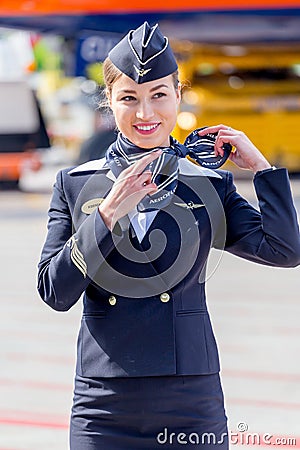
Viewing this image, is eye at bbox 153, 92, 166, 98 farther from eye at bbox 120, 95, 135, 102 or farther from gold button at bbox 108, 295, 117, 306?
gold button at bbox 108, 295, 117, 306

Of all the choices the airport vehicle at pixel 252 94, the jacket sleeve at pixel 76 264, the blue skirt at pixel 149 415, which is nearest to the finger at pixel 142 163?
the jacket sleeve at pixel 76 264

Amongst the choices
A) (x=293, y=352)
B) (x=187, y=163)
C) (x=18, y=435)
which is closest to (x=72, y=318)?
(x=293, y=352)

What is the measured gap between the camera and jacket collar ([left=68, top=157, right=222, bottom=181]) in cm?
255

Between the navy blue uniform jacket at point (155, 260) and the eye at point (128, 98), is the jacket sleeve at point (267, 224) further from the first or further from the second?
the eye at point (128, 98)

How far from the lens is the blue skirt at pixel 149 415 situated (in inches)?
95.8

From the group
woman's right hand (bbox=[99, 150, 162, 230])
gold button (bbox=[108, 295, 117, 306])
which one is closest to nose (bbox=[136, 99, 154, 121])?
woman's right hand (bbox=[99, 150, 162, 230])

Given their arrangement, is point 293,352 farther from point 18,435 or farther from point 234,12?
point 234,12

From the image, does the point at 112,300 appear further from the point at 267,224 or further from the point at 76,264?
the point at 267,224

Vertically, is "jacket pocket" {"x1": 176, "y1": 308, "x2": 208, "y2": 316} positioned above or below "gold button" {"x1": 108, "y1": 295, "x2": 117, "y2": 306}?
below

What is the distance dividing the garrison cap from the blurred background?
235cm

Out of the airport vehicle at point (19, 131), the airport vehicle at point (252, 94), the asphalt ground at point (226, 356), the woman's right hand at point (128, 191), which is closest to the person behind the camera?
the woman's right hand at point (128, 191)

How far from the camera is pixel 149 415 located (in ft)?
7.98

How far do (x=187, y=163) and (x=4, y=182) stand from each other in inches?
619

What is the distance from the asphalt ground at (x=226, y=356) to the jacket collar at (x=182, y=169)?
24 centimetres
